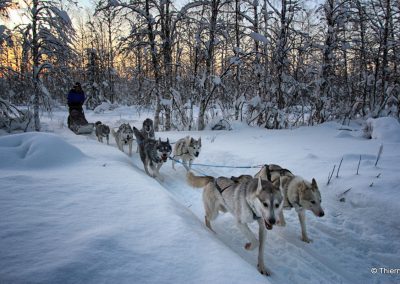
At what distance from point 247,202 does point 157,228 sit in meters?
1.13

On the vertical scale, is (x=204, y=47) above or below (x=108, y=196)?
above

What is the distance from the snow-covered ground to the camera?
5.82 ft

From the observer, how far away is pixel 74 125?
10727mm

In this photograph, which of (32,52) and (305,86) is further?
(305,86)

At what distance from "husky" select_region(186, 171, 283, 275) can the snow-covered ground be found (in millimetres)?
276

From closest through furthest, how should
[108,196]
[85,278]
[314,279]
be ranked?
[85,278] → [314,279] → [108,196]

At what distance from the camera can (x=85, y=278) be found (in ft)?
5.19

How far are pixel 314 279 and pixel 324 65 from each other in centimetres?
935

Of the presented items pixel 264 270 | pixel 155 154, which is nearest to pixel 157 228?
pixel 264 270

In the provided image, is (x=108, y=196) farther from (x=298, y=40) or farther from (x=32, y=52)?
(x=298, y=40)

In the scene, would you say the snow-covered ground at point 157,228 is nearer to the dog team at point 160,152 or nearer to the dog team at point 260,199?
the dog team at point 260,199

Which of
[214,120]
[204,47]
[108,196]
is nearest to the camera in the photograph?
[108,196]

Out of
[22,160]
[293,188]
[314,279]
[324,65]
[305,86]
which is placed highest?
[324,65]

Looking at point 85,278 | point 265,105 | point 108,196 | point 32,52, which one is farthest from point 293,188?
point 32,52
